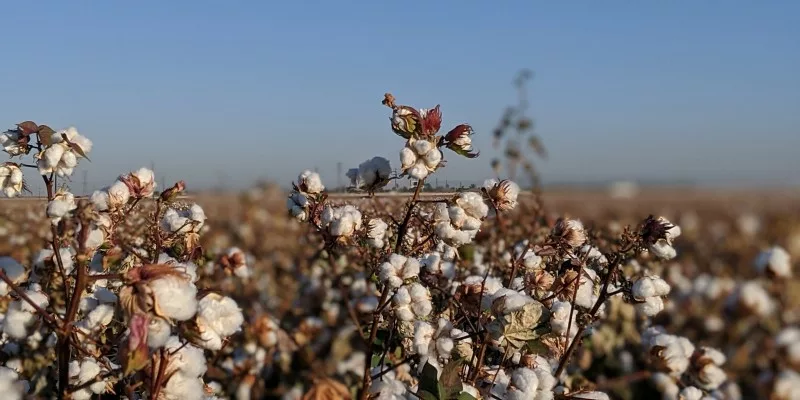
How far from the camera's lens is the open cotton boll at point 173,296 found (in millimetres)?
1259

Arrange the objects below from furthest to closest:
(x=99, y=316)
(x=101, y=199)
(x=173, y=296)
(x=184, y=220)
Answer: (x=184, y=220) → (x=101, y=199) → (x=99, y=316) → (x=173, y=296)

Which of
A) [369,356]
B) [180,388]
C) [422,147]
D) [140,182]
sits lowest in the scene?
[369,356]

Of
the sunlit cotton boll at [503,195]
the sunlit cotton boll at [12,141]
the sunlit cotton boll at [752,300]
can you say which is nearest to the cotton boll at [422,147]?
the sunlit cotton boll at [503,195]

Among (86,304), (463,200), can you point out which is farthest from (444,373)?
(86,304)

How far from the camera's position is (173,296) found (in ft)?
4.16

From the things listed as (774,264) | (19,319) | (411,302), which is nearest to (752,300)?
(774,264)

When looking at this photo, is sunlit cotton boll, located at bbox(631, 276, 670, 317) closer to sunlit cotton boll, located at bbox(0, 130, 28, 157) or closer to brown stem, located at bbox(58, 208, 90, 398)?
brown stem, located at bbox(58, 208, 90, 398)

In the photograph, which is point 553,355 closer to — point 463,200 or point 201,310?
point 463,200

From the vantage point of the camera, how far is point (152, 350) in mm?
1306

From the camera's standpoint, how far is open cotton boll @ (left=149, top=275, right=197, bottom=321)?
126 cm

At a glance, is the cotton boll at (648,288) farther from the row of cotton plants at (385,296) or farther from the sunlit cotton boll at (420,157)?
the sunlit cotton boll at (420,157)

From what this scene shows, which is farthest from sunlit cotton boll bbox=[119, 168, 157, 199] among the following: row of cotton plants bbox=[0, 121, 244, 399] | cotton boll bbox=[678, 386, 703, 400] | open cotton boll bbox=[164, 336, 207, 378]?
cotton boll bbox=[678, 386, 703, 400]

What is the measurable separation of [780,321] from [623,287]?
87 centimetres

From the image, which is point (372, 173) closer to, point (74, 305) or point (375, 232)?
point (375, 232)
